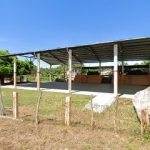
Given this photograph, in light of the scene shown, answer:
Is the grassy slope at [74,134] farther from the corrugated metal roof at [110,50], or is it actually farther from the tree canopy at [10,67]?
the tree canopy at [10,67]

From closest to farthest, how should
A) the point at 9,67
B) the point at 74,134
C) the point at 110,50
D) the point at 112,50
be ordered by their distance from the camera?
1. the point at 74,134
2. the point at 112,50
3. the point at 110,50
4. the point at 9,67

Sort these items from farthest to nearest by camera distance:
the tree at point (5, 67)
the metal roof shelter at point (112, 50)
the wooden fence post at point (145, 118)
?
the tree at point (5, 67) → the metal roof shelter at point (112, 50) → the wooden fence post at point (145, 118)

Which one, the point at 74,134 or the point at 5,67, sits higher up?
the point at 5,67

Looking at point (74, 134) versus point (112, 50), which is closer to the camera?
point (74, 134)

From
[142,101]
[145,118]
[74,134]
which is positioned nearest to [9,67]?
[142,101]

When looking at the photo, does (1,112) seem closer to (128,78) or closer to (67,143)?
(67,143)

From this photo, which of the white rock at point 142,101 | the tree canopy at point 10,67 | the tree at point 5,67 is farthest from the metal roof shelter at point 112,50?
the tree at point 5,67

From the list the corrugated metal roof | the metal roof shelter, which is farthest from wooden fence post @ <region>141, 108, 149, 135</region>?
the corrugated metal roof

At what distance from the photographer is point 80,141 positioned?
4.57 metres

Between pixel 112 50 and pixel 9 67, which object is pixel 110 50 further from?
pixel 9 67

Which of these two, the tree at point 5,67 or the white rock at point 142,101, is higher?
the tree at point 5,67

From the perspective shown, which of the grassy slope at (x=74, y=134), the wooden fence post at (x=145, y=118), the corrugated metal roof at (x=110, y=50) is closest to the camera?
the grassy slope at (x=74, y=134)

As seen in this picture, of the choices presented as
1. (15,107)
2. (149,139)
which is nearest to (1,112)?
(15,107)

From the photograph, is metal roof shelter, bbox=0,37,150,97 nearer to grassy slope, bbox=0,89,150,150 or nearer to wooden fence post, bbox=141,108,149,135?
grassy slope, bbox=0,89,150,150
